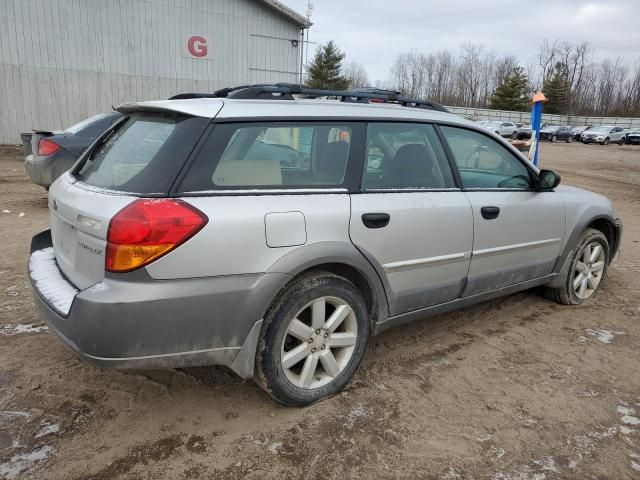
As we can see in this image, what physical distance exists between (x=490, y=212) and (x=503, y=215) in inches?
6.6

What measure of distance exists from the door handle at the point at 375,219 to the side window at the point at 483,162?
2.79 ft

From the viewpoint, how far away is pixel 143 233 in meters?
2.25

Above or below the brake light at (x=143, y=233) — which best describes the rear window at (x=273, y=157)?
above

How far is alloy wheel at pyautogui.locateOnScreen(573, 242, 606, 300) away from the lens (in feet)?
15.0

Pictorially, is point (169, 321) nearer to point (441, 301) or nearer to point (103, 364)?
point (103, 364)

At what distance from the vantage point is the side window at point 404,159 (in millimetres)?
3068

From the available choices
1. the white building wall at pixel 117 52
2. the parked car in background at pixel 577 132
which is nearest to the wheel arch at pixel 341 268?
the white building wall at pixel 117 52

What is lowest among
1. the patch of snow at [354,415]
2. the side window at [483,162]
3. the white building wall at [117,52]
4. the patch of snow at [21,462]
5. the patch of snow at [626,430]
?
the patch of snow at [21,462]

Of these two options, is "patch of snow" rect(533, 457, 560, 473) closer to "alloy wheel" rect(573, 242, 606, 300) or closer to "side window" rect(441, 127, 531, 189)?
"side window" rect(441, 127, 531, 189)

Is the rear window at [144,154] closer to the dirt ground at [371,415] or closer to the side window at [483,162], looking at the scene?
the dirt ground at [371,415]

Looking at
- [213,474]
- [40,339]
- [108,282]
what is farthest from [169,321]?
[40,339]

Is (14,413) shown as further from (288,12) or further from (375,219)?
(288,12)

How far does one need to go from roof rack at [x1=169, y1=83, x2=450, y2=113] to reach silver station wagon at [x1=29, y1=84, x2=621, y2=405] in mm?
13

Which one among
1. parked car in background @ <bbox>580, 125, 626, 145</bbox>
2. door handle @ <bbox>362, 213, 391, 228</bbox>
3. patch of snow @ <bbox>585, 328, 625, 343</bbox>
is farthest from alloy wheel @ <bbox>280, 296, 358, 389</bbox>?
parked car in background @ <bbox>580, 125, 626, 145</bbox>
